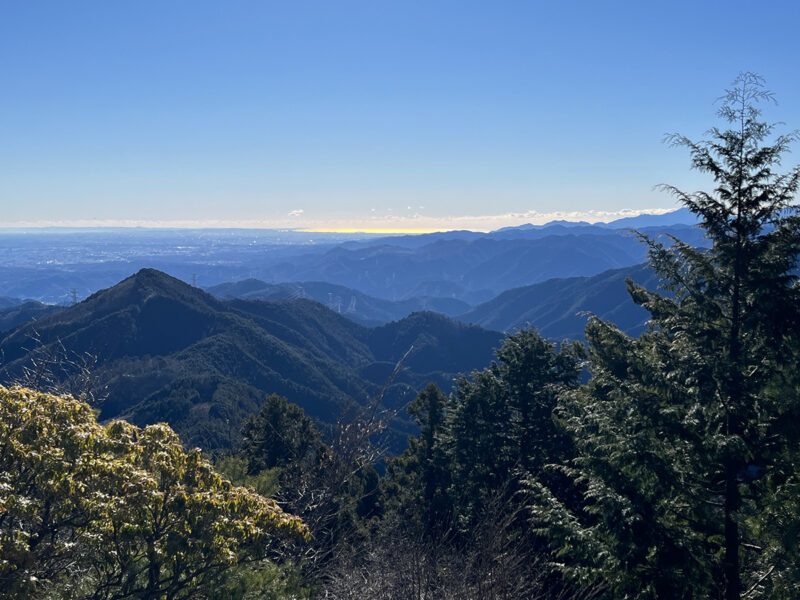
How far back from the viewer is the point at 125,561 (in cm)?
792

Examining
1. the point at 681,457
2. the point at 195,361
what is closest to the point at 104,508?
the point at 681,457

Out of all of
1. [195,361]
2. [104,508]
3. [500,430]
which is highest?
[104,508]

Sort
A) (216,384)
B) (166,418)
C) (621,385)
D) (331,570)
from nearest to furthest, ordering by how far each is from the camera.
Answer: (621,385) < (331,570) < (166,418) < (216,384)

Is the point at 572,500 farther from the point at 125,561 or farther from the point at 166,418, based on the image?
the point at 166,418

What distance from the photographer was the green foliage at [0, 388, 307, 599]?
7.31m

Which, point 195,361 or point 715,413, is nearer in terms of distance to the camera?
point 715,413

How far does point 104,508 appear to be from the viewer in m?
7.32

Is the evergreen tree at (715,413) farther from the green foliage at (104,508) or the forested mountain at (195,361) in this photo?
the forested mountain at (195,361)

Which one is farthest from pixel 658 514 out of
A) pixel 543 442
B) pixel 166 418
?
pixel 166 418

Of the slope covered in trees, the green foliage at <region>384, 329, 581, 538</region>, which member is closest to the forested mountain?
the green foliage at <region>384, 329, 581, 538</region>

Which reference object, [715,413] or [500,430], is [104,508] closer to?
[715,413]

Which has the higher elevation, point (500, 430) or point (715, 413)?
point (715, 413)

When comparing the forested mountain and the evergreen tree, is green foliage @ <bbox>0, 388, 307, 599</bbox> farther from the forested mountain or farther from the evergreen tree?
the forested mountain

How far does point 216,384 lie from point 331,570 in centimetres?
11118
